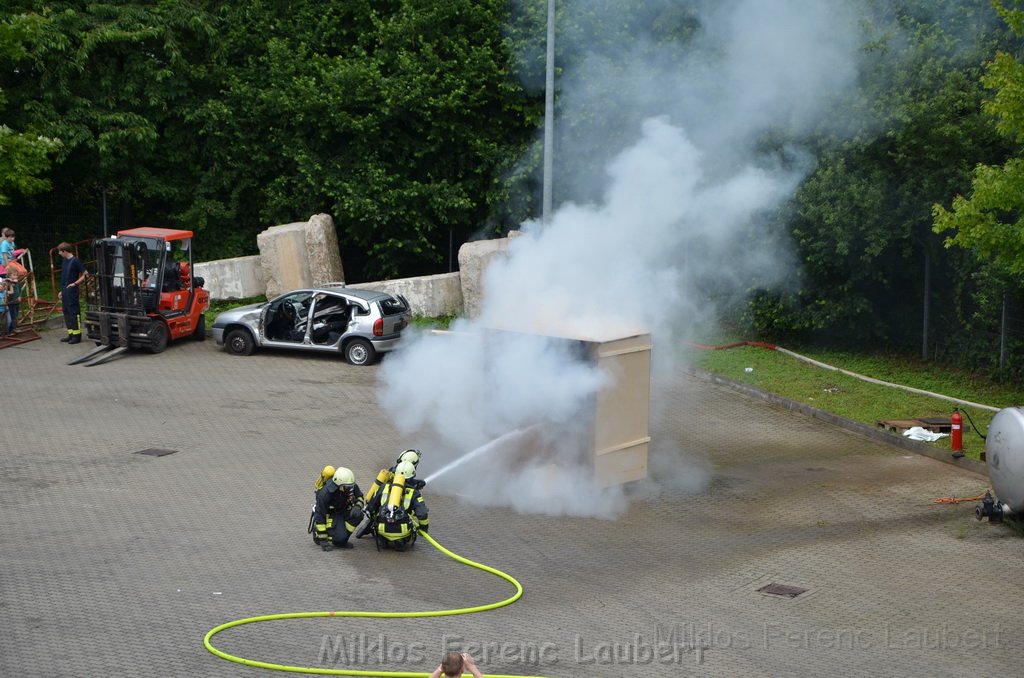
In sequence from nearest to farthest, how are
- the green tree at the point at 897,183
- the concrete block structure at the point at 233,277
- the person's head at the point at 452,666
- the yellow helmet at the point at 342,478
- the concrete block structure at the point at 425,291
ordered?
the person's head at the point at 452,666 → the yellow helmet at the point at 342,478 → the green tree at the point at 897,183 → the concrete block structure at the point at 425,291 → the concrete block structure at the point at 233,277

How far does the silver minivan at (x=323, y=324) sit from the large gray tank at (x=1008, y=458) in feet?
35.4

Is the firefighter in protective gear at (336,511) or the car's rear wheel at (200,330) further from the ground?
the car's rear wheel at (200,330)

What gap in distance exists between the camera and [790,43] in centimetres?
1712

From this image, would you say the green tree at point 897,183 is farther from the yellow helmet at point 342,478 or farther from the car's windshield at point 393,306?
the yellow helmet at point 342,478

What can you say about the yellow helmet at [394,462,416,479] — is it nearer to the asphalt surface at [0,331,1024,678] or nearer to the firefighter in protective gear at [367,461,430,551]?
the firefighter in protective gear at [367,461,430,551]

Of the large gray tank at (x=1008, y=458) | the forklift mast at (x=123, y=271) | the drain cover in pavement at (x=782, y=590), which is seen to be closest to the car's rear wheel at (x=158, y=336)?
the forklift mast at (x=123, y=271)

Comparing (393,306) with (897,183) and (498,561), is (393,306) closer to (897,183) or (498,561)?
(897,183)

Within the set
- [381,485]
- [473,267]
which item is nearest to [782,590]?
[381,485]

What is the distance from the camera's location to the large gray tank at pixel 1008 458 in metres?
12.1

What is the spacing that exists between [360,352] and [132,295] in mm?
4277

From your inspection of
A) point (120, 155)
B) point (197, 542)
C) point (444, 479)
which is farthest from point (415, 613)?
Result: point (120, 155)

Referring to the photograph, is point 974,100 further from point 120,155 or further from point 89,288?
point 120,155

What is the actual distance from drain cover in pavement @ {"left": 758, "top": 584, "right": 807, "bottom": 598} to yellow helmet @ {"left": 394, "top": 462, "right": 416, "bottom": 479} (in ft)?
11.7

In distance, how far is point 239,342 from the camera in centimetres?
2092
